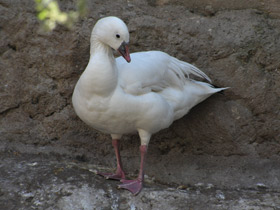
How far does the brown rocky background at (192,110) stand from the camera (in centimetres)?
425

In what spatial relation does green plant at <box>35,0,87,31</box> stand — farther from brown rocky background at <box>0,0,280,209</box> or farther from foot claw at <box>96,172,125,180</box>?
foot claw at <box>96,172,125,180</box>

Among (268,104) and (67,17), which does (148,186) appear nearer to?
(268,104)

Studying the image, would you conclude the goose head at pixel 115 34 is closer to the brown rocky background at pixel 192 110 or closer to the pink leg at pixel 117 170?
the brown rocky background at pixel 192 110

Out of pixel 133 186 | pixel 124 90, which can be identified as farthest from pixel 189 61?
pixel 133 186

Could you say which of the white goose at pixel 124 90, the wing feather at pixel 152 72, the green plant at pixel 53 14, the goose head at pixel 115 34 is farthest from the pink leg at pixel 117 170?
the green plant at pixel 53 14

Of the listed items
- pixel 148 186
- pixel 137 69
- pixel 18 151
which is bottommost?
pixel 148 186

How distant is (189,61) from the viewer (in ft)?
14.2

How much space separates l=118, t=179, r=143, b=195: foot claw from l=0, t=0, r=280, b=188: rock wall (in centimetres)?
55

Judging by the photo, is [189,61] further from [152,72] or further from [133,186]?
[133,186]

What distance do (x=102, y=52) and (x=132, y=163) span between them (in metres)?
1.20

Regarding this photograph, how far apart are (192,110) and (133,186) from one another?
3.40 ft

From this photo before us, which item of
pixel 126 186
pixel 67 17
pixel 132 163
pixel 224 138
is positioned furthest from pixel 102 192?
pixel 67 17

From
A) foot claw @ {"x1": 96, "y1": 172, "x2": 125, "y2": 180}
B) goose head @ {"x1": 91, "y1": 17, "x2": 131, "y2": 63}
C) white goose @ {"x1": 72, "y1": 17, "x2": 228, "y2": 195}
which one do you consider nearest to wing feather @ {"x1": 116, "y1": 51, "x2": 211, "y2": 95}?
white goose @ {"x1": 72, "y1": 17, "x2": 228, "y2": 195}

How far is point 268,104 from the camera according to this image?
4.27 m
